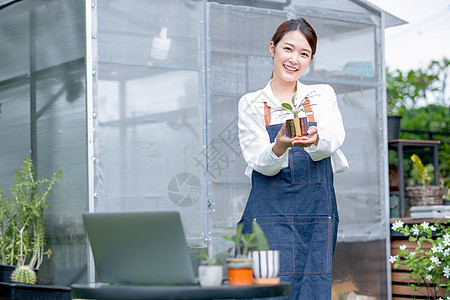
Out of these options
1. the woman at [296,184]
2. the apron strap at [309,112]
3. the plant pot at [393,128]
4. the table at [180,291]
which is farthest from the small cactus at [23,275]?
the plant pot at [393,128]

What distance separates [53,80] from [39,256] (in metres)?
0.99

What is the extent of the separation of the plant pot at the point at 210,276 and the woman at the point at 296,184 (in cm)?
72

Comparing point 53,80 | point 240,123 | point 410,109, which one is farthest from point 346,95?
point 410,109

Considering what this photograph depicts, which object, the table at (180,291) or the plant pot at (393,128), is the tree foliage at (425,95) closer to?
the plant pot at (393,128)

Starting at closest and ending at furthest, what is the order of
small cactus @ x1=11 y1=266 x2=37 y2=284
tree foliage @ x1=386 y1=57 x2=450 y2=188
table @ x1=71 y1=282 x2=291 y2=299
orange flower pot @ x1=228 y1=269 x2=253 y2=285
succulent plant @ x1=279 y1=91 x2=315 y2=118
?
table @ x1=71 y1=282 x2=291 y2=299
orange flower pot @ x1=228 y1=269 x2=253 y2=285
succulent plant @ x1=279 y1=91 x2=315 y2=118
small cactus @ x1=11 y1=266 x2=37 y2=284
tree foliage @ x1=386 y1=57 x2=450 y2=188

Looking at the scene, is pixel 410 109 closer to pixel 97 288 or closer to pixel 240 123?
pixel 240 123

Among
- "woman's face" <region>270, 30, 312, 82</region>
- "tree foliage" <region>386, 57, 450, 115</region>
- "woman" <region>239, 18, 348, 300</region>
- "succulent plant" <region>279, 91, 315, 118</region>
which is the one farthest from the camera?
"tree foliage" <region>386, 57, 450, 115</region>

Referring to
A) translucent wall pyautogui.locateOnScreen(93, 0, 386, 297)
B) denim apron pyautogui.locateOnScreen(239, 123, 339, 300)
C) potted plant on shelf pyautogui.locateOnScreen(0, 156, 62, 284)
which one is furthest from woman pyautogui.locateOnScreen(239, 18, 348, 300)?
potted plant on shelf pyautogui.locateOnScreen(0, 156, 62, 284)

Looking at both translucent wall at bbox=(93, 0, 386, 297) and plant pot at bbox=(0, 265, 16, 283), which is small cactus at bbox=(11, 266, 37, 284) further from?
translucent wall at bbox=(93, 0, 386, 297)

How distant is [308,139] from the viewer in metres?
2.36

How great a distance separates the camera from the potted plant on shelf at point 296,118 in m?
2.32

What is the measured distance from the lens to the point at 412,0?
26.5 ft

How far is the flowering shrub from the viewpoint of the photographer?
4426 millimetres

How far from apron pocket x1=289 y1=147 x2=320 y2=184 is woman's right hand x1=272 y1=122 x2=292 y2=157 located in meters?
0.20
